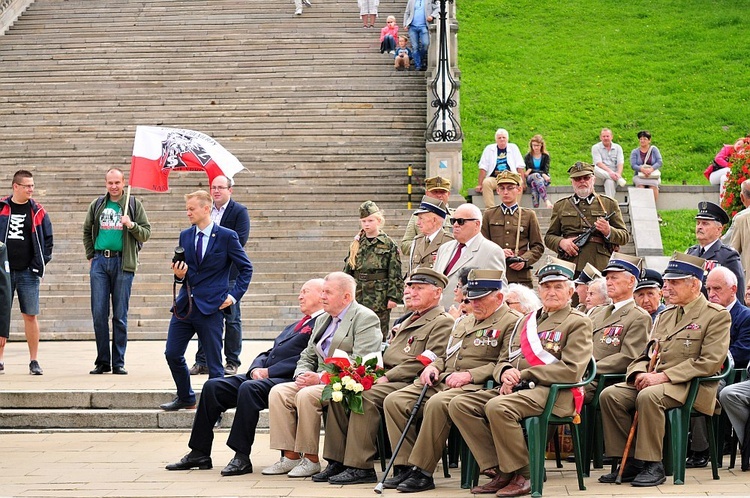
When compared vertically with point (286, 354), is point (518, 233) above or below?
above

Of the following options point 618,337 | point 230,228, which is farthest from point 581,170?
point 230,228

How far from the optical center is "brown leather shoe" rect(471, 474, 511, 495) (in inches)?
324

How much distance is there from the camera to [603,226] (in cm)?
1228

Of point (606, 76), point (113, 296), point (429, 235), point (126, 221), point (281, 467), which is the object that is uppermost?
point (606, 76)

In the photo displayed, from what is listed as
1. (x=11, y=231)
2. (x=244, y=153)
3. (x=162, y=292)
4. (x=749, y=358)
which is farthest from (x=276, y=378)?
(x=244, y=153)

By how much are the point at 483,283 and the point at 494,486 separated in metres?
1.49

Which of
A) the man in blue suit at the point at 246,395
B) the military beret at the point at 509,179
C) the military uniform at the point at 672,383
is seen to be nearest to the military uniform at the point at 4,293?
the man in blue suit at the point at 246,395

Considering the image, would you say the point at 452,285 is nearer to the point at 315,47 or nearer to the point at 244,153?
the point at 244,153

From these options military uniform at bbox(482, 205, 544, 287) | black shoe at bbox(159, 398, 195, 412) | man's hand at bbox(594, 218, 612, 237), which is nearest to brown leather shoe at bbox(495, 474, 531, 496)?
black shoe at bbox(159, 398, 195, 412)

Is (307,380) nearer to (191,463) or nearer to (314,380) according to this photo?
(314,380)

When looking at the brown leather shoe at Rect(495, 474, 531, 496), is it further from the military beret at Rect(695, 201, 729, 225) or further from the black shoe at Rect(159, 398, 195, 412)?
the military beret at Rect(695, 201, 729, 225)

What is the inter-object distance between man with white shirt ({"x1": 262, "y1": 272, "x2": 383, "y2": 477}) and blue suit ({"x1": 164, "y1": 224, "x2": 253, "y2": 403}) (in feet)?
4.70

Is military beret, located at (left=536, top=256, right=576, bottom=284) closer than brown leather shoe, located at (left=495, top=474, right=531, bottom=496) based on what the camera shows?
No

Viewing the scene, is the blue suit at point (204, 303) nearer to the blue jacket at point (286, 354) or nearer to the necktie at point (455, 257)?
the blue jacket at point (286, 354)
